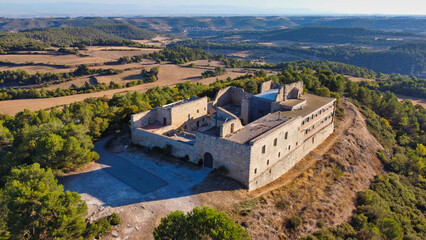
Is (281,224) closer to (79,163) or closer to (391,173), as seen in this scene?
(79,163)

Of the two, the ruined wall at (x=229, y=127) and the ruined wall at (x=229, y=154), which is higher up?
the ruined wall at (x=229, y=127)

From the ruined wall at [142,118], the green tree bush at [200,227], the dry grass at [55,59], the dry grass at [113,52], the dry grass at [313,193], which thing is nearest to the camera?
the green tree bush at [200,227]

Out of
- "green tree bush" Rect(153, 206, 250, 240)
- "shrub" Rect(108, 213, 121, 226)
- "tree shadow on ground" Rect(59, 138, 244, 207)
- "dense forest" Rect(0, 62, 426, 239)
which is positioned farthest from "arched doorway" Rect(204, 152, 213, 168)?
"green tree bush" Rect(153, 206, 250, 240)

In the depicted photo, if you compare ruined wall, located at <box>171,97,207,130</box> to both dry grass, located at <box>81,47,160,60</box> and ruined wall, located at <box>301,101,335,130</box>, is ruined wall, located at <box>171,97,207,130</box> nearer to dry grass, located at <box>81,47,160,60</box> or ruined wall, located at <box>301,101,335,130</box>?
ruined wall, located at <box>301,101,335,130</box>

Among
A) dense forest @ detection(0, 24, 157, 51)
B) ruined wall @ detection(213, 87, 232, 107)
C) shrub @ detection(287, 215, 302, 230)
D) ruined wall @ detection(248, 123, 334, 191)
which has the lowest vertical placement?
shrub @ detection(287, 215, 302, 230)

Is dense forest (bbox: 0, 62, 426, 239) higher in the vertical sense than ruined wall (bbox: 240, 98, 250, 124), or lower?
lower

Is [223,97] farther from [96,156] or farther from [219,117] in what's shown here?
[96,156]

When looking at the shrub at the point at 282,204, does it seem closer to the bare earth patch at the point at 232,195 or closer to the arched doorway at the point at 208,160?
the bare earth patch at the point at 232,195

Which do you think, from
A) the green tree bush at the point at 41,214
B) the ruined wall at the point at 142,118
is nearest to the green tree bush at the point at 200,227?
the green tree bush at the point at 41,214
